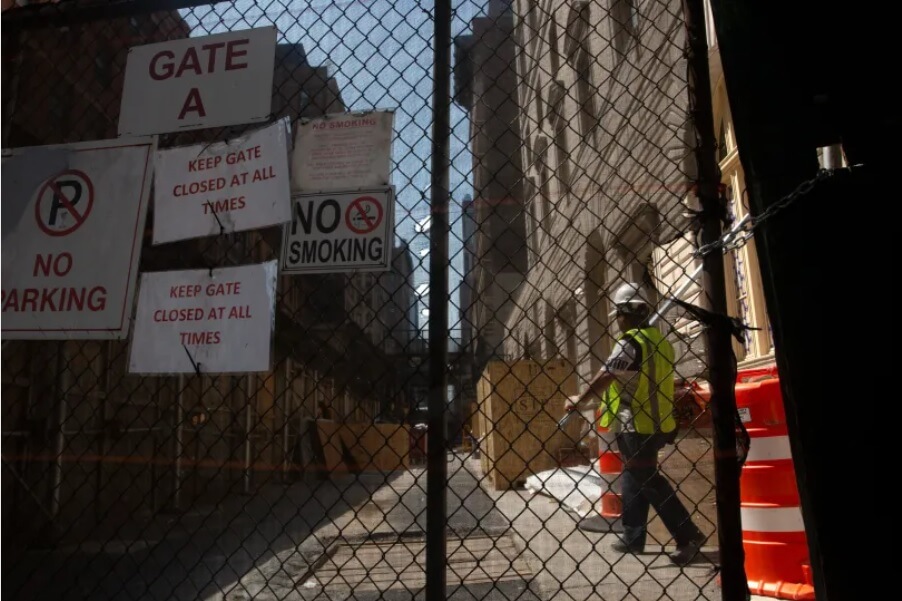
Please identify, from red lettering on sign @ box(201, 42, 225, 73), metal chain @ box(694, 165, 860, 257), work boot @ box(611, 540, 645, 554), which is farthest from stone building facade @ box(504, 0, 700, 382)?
red lettering on sign @ box(201, 42, 225, 73)

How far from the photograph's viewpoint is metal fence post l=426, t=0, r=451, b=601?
226 centimetres

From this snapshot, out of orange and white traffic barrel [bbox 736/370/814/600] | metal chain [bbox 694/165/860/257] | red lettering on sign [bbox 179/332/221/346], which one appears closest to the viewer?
metal chain [bbox 694/165/860/257]

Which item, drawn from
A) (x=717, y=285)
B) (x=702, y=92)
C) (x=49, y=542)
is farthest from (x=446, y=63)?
(x=49, y=542)

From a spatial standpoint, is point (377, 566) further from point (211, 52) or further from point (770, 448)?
point (211, 52)

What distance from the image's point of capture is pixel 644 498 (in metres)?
4.32

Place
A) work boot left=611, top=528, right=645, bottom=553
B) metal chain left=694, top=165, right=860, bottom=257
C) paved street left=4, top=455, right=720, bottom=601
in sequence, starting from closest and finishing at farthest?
1. metal chain left=694, top=165, right=860, bottom=257
2. paved street left=4, top=455, right=720, bottom=601
3. work boot left=611, top=528, right=645, bottom=553

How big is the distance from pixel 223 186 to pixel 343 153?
0.54 meters

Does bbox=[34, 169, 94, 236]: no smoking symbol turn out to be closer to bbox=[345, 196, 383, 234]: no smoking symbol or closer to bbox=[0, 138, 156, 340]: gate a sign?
bbox=[0, 138, 156, 340]: gate a sign

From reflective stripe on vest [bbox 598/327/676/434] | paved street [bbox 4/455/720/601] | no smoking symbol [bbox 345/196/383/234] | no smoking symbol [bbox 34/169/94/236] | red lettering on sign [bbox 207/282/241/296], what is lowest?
paved street [bbox 4/455/720/601]

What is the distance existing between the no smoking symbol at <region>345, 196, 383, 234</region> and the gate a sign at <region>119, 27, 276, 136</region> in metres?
0.61

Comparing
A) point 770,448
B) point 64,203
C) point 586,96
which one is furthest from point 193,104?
point 586,96

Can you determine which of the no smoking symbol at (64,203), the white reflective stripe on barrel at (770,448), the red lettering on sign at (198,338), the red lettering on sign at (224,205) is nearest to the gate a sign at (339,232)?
the red lettering on sign at (224,205)

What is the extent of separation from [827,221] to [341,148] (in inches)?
70.1

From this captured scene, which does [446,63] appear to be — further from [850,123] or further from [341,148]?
[850,123]
